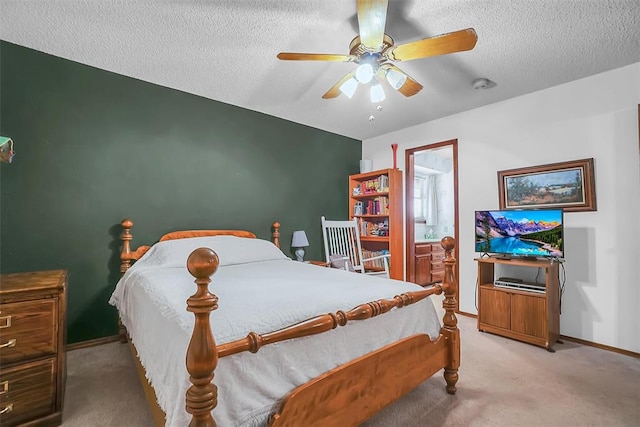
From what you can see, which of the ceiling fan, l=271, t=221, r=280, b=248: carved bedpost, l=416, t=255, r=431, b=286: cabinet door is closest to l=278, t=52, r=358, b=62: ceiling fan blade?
the ceiling fan

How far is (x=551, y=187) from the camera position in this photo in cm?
292

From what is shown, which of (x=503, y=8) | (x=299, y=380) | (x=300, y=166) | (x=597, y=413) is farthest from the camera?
(x=300, y=166)

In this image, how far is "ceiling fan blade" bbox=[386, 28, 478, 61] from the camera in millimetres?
1607

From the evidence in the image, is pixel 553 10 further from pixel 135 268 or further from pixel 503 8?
pixel 135 268

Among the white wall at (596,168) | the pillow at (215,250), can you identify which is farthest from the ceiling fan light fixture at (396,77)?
the pillow at (215,250)

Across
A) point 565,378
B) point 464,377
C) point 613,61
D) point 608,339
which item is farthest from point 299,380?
point 613,61

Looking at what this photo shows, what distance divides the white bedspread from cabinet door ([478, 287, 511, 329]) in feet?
4.57

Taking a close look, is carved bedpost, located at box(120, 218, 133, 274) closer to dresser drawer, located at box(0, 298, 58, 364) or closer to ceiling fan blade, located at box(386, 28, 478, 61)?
dresser drawer, located at box(0, 298, 58, 364)

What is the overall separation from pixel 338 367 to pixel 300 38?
2.15m

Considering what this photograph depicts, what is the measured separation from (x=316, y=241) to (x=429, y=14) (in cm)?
291

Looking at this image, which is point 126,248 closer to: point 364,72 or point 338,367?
point 338,367

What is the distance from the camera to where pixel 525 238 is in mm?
2820

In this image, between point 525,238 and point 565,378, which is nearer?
point 565,378

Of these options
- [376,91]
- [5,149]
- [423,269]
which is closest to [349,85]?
[376,91]
